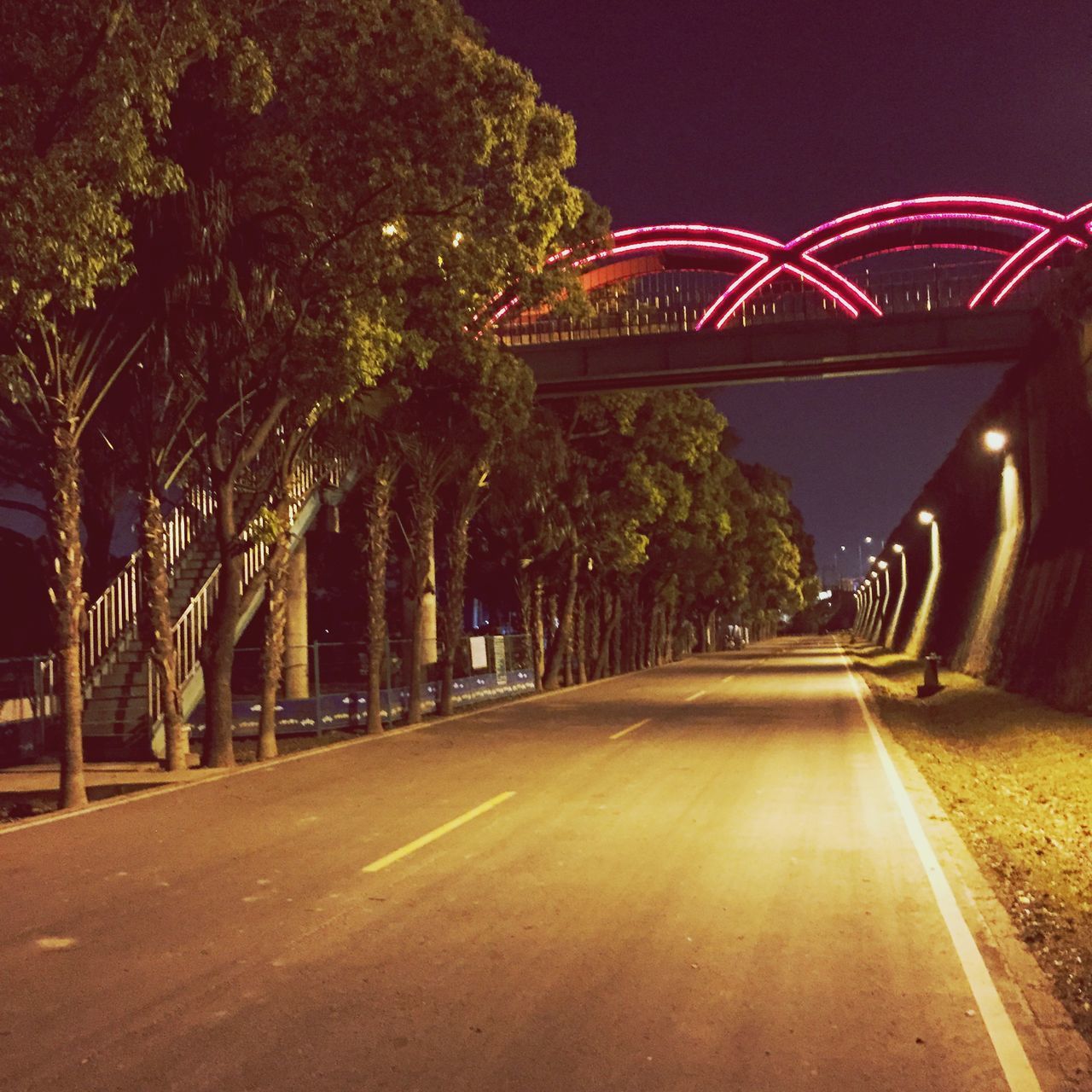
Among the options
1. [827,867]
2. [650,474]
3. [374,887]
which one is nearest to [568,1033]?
[374,887]

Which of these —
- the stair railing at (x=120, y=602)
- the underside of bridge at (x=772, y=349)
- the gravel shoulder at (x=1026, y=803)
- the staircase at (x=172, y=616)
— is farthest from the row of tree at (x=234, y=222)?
the underside of bridge at (x=772, y=349)

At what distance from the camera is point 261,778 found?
15.3m

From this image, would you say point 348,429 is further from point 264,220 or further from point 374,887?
point 374,887

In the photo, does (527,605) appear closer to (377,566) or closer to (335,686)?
(335,686)

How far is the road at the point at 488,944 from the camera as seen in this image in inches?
204

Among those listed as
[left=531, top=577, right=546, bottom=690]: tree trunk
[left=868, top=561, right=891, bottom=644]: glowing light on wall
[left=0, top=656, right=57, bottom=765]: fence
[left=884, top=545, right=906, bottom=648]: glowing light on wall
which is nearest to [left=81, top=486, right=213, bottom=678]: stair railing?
[left=0, top=656, right=57, bottom=765]: fence

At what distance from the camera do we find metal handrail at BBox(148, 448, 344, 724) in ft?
62.9

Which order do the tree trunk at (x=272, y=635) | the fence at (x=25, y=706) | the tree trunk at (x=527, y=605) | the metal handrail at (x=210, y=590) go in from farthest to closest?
the tree trunk at (x=527, y=605) < the metal handrail at (x=210, y=590) < the tree trunk at (x=272, y=635) < the fence at (x=25, y=706)

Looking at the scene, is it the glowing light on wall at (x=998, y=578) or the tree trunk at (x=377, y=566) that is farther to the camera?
the glowing light on wall at (x=998, y=578)

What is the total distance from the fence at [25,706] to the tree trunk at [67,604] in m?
5.26

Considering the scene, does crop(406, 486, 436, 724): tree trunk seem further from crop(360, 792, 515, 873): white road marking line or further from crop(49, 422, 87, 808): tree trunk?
crop(360, 792, 515, 873): white road marking line

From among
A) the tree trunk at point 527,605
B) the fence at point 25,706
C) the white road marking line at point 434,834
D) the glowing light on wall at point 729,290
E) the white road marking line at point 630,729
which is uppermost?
the glowing light on wall at point 729,290

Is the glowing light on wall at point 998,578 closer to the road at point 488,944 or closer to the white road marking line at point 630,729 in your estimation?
the white road marking line at point 630,729

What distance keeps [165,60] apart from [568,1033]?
1027 centimetres
